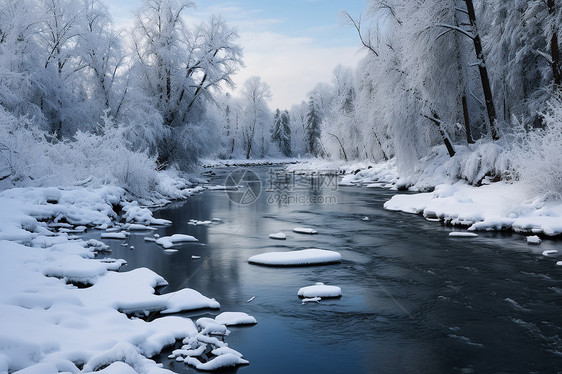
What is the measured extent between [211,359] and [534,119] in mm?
19034

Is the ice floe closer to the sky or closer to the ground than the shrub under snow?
closer to the ground

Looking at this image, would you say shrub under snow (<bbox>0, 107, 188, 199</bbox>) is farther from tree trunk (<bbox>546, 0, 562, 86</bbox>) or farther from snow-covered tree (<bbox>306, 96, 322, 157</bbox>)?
snow-covered tree (<bbox>306, 96, 322, 157</bbox>)

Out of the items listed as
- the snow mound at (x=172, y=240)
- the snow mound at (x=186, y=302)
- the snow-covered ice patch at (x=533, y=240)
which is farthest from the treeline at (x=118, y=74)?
the snow-covered ice patch at (x=533, y=240)

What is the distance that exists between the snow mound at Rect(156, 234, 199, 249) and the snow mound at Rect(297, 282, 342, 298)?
4610mm

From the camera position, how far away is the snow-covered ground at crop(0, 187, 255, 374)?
4.32 meters

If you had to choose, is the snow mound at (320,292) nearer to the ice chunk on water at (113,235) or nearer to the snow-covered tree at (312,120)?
the ice chunk on water at (113,235)

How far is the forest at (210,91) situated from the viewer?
50.4 feet

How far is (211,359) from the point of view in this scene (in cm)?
478

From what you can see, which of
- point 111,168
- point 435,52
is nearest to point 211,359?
point 111,168

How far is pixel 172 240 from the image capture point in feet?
36.2

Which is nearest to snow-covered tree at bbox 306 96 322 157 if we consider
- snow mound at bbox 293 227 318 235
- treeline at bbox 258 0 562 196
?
treeline at bbox 258 0 562 196

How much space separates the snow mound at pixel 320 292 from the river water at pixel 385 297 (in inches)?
6.8

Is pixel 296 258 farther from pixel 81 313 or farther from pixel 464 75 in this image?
pixel 464 75

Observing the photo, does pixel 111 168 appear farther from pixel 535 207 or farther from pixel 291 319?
pixel 535 207
